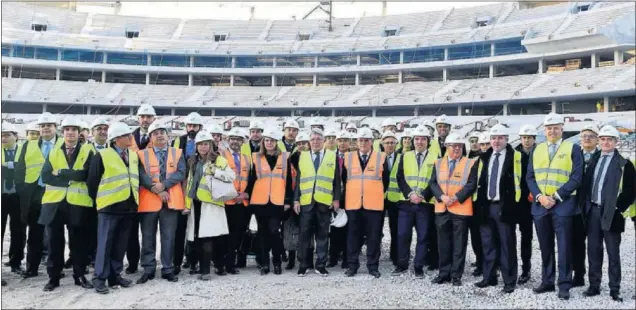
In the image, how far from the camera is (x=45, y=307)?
477 centimetres

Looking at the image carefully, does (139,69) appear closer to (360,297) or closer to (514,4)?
(514,4)

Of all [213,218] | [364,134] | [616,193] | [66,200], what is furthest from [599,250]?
[66,200]

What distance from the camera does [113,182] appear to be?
5445mm

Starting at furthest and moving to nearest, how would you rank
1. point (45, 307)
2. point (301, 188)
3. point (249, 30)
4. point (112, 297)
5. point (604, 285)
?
point (249, 30) < point (301, 188) < point (604, 285) < point (112, 297) < point (45, 307)

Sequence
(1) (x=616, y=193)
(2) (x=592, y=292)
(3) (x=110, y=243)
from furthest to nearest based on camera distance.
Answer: (3) (x=110, y=243) → (2) (x=592, y=292) → (1) (x=616, y=193)

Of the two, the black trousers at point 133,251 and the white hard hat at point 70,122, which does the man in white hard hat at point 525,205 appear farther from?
the white hard hat at point 70,122

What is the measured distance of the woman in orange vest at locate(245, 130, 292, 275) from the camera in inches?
255

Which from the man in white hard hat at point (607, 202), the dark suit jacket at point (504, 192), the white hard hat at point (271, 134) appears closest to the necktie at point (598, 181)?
the man in white hard hat at point (607, 202)

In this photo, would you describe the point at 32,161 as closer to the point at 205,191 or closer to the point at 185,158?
the point at 185,158

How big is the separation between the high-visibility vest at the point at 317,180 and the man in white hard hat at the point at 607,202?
9.56ft

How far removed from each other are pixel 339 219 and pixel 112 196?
293cm

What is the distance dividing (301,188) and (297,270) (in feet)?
3.78

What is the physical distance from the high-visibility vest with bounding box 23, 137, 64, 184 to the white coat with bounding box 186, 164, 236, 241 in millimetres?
2055

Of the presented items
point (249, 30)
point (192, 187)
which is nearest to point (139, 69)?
point (249, 30)
